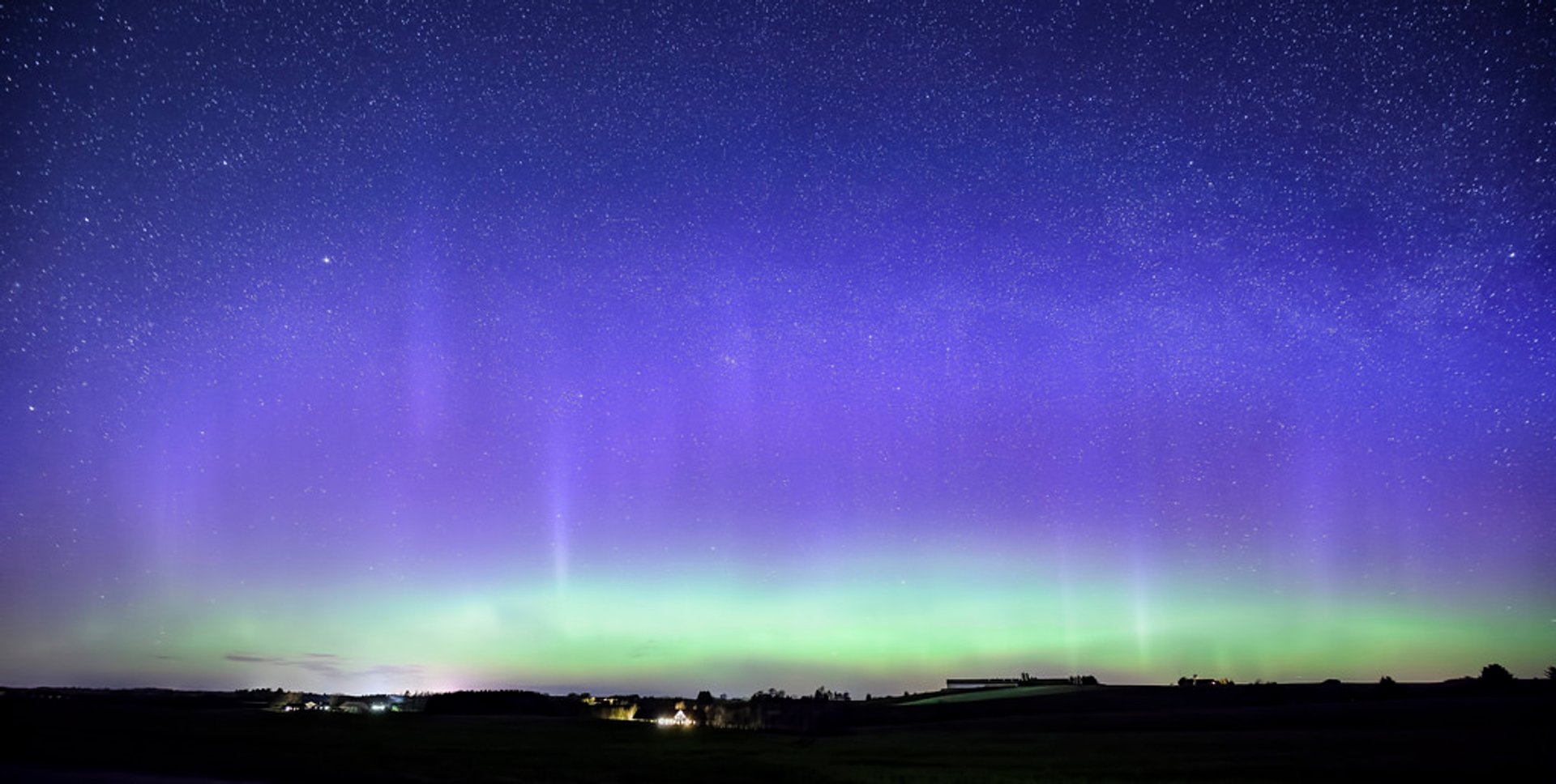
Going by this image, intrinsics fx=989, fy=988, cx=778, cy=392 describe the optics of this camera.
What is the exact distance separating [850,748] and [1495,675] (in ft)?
319

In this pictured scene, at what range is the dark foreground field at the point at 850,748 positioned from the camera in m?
41.1

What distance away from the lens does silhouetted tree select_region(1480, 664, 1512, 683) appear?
109875 mm

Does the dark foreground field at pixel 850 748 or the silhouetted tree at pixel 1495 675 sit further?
the silhouetted tree at pixel 1495 675

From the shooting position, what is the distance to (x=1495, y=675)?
115 m

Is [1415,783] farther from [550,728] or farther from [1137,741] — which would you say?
[550,728]

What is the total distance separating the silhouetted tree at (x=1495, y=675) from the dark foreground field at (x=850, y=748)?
25787mm

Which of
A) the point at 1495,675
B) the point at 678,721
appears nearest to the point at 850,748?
the point at 678,721

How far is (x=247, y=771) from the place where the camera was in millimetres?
42406

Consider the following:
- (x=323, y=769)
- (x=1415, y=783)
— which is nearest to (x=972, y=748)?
(x=1415, y=783)

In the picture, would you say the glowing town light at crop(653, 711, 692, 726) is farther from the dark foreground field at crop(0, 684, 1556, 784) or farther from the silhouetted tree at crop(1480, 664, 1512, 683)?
the silhouetted tree at crop(1480, 664, 1512, 683)

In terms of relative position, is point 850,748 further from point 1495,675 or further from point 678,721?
point 1495,675

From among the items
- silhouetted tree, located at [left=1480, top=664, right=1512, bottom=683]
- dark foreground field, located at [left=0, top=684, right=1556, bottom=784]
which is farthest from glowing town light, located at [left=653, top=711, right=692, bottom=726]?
silhouetted tree, located at [left=1480, top=664, right=1512, bottom=683]

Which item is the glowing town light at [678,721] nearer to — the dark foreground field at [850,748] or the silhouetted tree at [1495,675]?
the dark foreground field at [850,748]

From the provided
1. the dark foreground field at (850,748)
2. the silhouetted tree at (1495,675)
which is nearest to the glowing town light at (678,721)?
the dark foreground field at (850,748)
